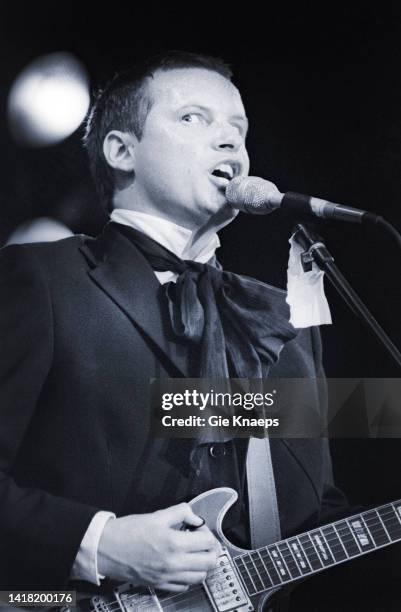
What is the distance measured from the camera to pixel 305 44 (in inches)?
100

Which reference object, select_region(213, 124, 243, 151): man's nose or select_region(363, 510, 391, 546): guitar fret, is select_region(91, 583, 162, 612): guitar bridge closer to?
select_region(363, 510, 391, 546): guitar fret

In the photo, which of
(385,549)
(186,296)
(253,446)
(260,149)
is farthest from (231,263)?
(385,549)

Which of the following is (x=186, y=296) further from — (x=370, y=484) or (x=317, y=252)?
(x=370, y=484)

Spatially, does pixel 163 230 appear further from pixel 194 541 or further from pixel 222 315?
pixel 194 541

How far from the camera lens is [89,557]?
2.04 metres

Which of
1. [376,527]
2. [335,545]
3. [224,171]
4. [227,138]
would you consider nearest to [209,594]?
[335,545]

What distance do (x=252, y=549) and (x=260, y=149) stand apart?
115cm

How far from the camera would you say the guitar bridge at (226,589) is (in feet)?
6.87

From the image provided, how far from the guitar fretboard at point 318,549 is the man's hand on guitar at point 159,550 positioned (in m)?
0.12

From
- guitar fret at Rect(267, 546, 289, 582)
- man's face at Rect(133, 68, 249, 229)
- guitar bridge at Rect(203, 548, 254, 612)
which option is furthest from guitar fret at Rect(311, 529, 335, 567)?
man's face at Rect(133, 68, 249, 229)

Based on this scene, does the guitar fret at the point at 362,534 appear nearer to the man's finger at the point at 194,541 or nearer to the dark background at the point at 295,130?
the dark background at the point at 295,130

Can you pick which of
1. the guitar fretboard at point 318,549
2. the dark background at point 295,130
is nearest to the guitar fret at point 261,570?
the guitar fretboard at point 318,549

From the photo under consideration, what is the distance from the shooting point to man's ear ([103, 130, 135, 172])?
2359 mm

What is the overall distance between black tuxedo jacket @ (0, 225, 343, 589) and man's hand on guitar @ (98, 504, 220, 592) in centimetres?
5
